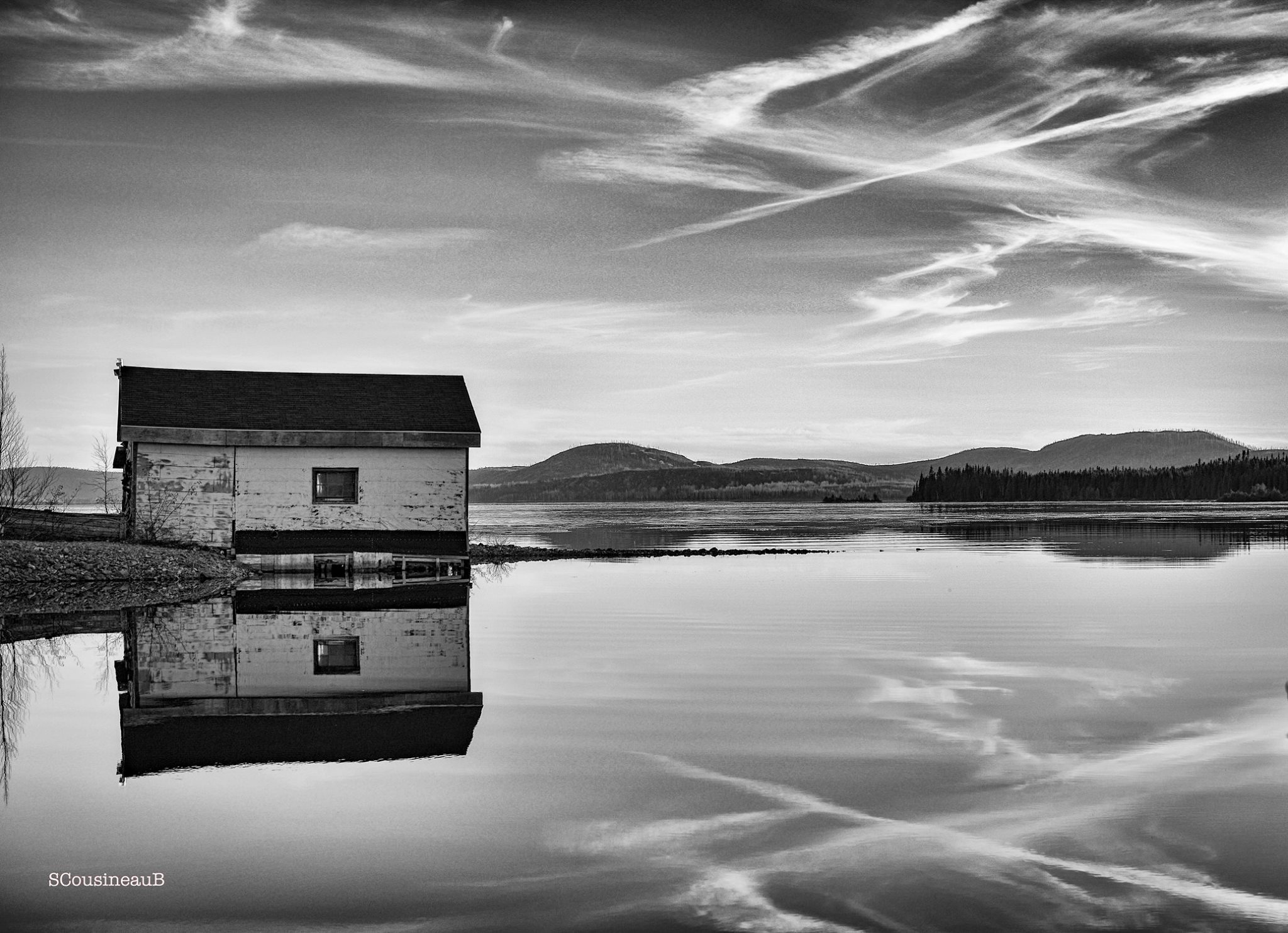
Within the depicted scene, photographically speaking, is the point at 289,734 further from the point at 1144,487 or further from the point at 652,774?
the point at 1144,487

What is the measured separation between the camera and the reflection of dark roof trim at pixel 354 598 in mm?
22672

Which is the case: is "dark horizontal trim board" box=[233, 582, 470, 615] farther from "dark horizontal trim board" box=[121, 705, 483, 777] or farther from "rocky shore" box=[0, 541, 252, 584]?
"dark horizontal trim board" box=[121, 705, 483, 777]

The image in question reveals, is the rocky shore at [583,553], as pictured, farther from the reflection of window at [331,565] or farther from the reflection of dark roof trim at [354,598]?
the reflection of dark roof trim at [354,598]

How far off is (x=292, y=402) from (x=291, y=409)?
0.72 m

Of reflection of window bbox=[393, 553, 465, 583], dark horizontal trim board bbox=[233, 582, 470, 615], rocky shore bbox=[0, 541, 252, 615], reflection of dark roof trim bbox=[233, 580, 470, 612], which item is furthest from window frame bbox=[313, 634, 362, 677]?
reflection of window bbox=[393, 553, 465, 583]

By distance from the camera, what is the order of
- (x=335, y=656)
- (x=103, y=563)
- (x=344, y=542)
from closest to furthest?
(x=335, y=656) → (x=103, y=563) → (x=344, y=542)

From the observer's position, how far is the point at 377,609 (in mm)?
22062

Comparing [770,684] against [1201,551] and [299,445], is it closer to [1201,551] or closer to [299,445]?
[299,445]

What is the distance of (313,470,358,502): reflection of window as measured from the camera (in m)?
31.9

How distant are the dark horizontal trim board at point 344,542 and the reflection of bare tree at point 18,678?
13696 millimetres

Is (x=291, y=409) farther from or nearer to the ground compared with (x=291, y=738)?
farther from the ground

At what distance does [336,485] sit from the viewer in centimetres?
3209

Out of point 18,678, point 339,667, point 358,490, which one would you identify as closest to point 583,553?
point 358,490

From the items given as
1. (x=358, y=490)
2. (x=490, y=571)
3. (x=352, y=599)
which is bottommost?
(x=352, y=599)
